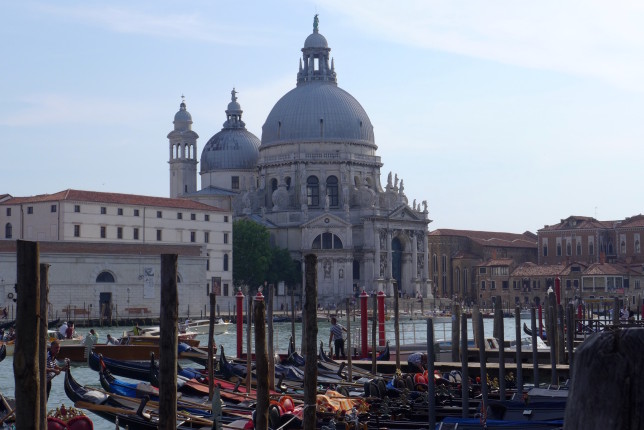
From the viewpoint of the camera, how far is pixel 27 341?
595cm

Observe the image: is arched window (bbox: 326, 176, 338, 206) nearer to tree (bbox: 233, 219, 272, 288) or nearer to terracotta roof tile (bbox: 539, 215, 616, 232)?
tree (bbox: 233, 219, 272, 288)

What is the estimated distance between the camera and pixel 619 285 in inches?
2707

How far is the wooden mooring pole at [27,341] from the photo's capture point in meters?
5.86

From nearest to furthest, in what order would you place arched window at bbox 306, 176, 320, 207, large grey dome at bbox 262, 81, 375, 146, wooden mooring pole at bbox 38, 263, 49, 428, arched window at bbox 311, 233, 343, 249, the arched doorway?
wooden mooring pole at bbox 38, 263, 49, 428 < arched window at bbox 311, 233, 343, 249 < the arched doorway < large grey dome at bbox 262, 81, 375, 146 < arched window at bbox 306, 176, 320, 207

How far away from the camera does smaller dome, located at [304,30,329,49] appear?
72.5 meters

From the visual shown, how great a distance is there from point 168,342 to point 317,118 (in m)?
61.9

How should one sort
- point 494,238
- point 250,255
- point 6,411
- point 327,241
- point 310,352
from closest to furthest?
1. point 310,352
2. point 6,411
3. point 250,255
4. point 327,241
5. point 494,238

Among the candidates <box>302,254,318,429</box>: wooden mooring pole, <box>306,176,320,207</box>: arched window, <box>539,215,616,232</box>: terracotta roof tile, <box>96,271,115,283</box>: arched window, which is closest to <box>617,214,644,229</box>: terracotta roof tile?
<box>539,215,616,232</box>: terracotta roof tile

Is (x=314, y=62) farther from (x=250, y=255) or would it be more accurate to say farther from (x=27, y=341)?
(x=27, y=341)

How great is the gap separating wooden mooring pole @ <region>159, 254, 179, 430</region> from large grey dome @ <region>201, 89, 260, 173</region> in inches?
2679

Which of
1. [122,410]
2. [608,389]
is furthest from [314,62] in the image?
[608,389]

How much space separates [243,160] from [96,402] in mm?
62987

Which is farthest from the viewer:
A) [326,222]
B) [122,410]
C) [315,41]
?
[315,41]

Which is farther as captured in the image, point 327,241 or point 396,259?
point 396,259
